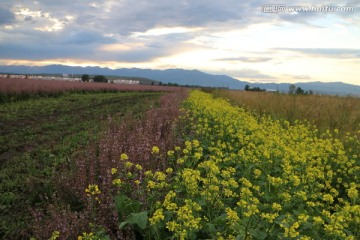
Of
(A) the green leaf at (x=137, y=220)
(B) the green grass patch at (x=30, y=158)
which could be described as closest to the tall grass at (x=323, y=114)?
(B) the green grass patch at (x=30, y=158)

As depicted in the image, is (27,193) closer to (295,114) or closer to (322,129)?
(322,129)

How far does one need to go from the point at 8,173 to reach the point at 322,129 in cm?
788

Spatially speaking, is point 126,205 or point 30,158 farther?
point 30,158

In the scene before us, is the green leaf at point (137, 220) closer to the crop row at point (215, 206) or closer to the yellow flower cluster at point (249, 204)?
the crop row at point (215, 206)

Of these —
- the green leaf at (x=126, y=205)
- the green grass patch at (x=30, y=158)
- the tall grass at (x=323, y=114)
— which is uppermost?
the tall grass at (x=323, y=114)

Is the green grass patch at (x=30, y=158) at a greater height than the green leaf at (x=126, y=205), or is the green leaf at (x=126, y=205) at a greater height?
the green leaf at (x=126, y=205)

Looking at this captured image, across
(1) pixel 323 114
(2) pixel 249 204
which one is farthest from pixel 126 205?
(1) pixel 323 114

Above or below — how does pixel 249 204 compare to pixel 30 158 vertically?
above

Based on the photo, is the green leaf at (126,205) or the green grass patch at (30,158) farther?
the green grass patch at (30,158)

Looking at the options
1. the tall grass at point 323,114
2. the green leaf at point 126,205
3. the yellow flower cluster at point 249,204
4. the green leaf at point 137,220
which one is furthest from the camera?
the tall grass at point 323,114

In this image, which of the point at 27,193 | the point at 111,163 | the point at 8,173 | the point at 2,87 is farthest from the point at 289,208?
the point at 2,87

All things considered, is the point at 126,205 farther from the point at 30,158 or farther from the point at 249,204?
the point at 30,158

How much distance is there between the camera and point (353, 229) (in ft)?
11.5

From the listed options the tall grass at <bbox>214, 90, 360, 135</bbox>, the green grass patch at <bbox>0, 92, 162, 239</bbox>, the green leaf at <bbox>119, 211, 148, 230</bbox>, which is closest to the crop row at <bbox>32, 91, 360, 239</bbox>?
the green leaf at <bbox>119, 211, 148, 230</bbox>
